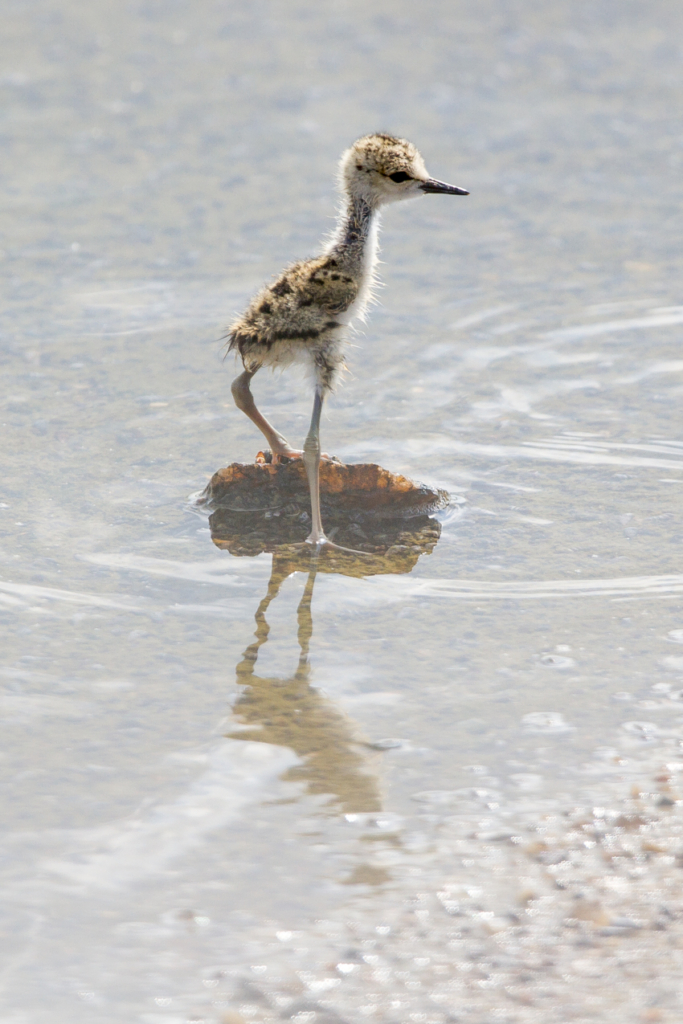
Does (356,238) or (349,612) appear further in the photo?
(356,238)

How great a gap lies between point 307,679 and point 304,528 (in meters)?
1.10

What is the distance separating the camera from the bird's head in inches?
193

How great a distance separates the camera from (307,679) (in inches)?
158

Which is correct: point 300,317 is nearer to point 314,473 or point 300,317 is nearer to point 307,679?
point 314,473

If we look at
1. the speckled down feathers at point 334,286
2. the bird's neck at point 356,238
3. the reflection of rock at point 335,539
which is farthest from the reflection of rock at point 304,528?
the bird's neck at point 356,238

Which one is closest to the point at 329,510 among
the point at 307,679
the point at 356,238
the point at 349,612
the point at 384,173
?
the point at 349,612

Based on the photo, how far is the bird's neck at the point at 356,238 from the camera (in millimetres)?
4855

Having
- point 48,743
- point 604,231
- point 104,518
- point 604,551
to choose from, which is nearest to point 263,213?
point 604,231

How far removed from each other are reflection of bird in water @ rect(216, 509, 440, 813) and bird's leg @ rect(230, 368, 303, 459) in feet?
0.92

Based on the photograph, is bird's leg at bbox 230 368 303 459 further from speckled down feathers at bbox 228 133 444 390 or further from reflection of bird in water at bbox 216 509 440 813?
reflection of bird in water at bbox 216 509 440 813

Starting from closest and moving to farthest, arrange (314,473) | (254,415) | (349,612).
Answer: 1. (349,612)
2. (314,473)
3. (254,415)

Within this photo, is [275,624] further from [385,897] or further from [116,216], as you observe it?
[116,216]

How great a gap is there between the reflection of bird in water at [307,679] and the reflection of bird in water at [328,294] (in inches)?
7.6

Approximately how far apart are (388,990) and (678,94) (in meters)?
8.74
